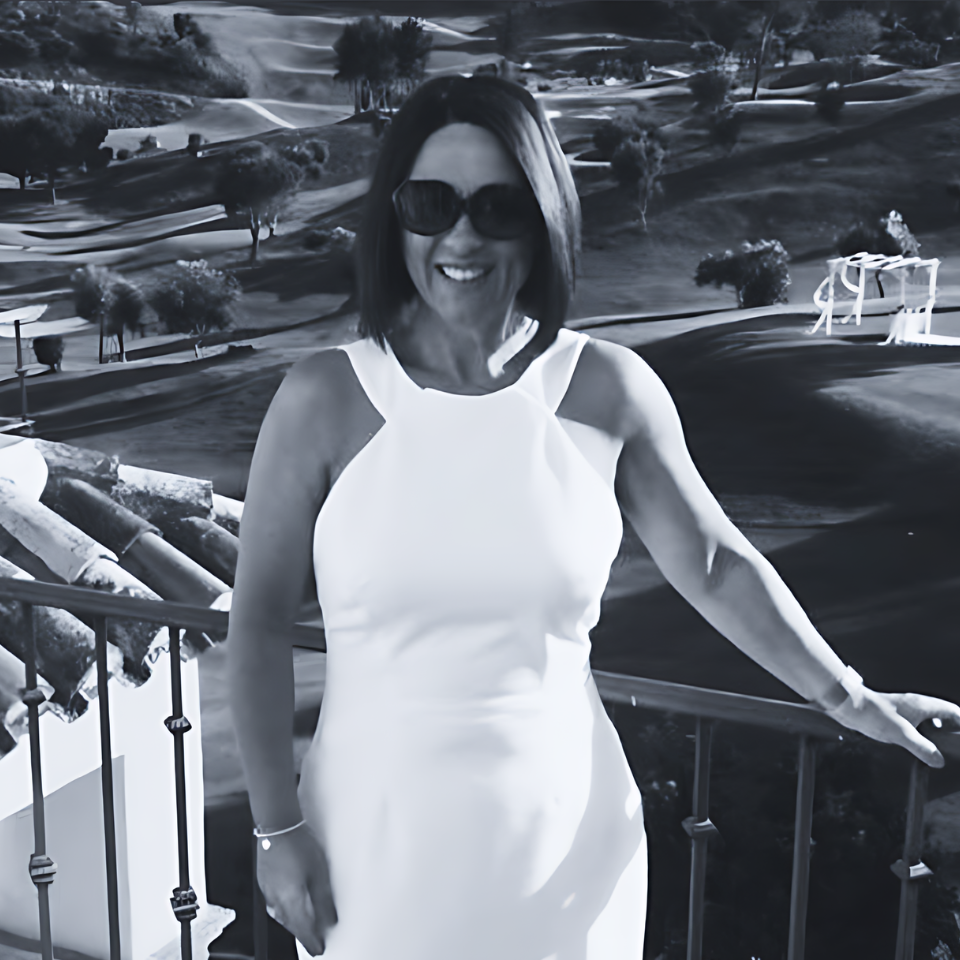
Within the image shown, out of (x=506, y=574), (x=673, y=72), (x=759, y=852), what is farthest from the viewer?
(x=759, y=852)

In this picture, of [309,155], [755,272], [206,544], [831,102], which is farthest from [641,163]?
[206,544]

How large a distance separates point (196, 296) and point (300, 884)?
10601mm

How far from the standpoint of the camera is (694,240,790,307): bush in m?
10.3

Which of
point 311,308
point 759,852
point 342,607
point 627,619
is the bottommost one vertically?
point 759,852

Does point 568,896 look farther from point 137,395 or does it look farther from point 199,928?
point 137,395

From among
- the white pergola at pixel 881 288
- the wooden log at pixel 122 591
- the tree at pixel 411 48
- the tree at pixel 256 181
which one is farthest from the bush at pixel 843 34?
the wooden log at pixel 122 591

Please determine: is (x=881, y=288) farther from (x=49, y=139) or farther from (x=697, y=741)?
(x=697, y=741)

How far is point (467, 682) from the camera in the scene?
1.01m

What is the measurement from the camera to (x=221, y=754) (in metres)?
11.0

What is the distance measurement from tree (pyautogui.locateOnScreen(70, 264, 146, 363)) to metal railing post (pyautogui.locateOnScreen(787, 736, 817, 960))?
1065 centimetres

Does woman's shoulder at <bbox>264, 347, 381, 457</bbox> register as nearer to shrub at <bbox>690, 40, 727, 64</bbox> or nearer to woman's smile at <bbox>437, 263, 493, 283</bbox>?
woman's smile at <bbox>437, 263, 493, 283</bbox>

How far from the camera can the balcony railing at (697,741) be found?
1.20 metres

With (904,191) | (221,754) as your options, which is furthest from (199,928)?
(904,191)

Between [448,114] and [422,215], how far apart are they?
88mm
